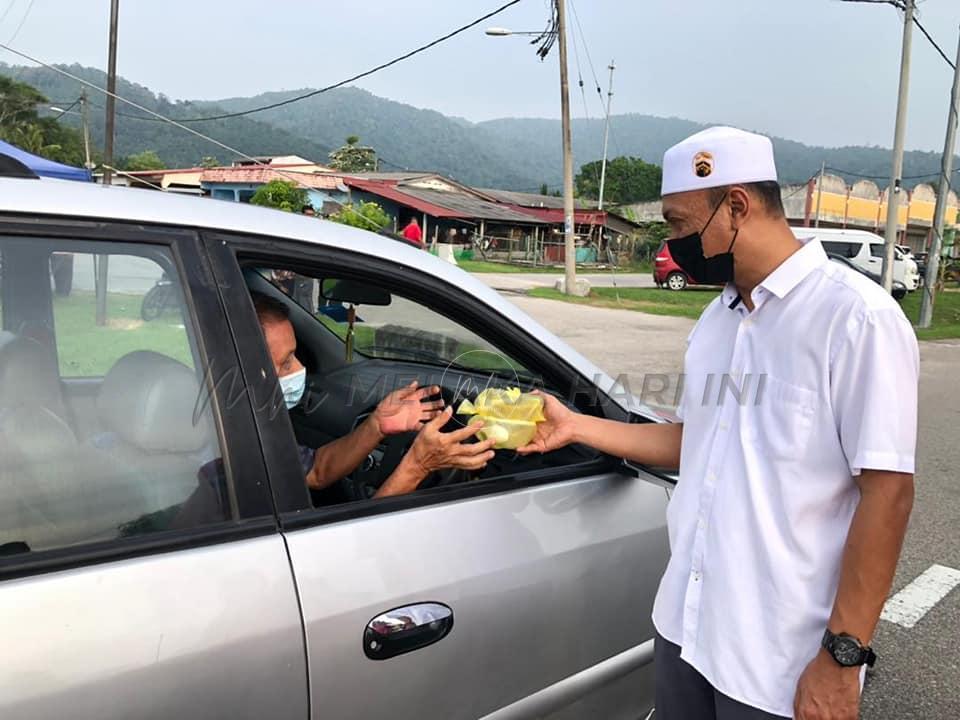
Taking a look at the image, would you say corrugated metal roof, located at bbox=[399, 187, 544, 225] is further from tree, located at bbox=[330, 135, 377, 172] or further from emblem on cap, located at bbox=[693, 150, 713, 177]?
emblem on cap, located at bbox=[693, 150, 713, 177]

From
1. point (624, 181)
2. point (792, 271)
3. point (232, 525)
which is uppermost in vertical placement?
point (624, 181)

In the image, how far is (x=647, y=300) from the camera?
61.6 ft

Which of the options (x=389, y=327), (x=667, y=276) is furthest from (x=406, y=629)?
(x=667, y=276)

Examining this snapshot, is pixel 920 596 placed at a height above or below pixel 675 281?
below

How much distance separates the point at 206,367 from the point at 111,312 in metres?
0.30

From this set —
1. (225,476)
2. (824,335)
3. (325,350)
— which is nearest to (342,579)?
(225,476)

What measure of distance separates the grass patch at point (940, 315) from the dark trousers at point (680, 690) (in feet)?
36.3

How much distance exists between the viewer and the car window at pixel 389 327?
6.62 feet

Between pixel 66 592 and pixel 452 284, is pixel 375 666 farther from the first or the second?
pixel 452 284

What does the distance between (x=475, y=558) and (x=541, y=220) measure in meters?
41.2

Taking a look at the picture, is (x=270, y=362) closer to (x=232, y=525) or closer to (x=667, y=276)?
(x=232, y=525)

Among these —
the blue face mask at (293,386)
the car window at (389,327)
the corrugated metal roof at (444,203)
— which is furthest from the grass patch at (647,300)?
the corrugated metal roof at (444,203)

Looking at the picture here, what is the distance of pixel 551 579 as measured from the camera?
1.70m

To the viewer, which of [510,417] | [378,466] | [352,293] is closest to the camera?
[510,417]
